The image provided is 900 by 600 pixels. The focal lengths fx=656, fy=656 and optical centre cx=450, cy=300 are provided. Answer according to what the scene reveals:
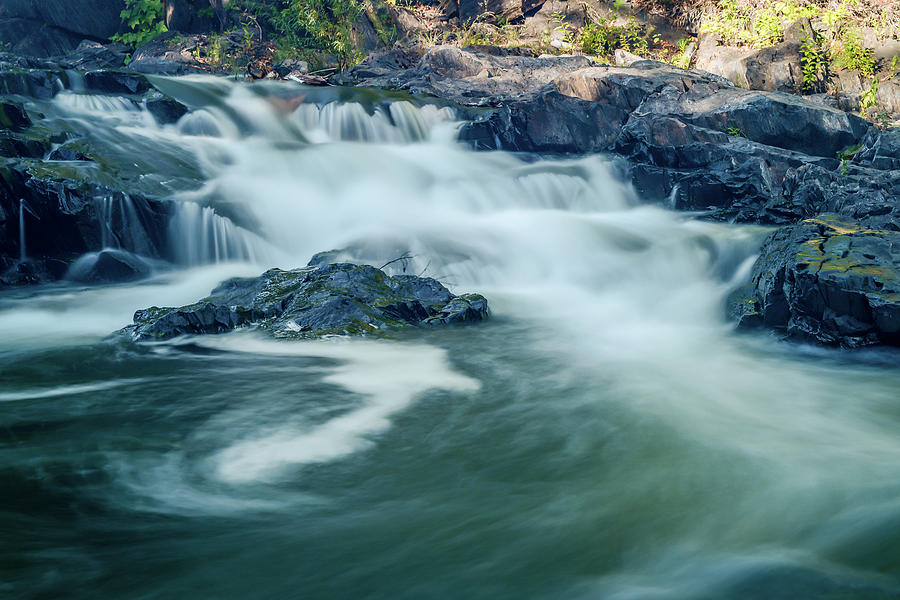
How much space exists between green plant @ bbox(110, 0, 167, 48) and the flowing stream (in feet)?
58.5

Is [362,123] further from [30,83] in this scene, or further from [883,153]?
[883,153]

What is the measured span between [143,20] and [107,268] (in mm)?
19537

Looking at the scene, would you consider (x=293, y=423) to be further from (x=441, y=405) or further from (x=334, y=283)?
(x=334, y=283)

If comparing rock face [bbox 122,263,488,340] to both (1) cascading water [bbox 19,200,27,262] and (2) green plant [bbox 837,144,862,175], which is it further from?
(2) green plant [bbox 837,144,862,175]

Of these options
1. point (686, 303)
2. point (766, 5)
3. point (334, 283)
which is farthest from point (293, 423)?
point (766, 5)

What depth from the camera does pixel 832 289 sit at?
5.37m

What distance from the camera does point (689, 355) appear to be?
5719 mm

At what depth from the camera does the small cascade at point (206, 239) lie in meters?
8.84

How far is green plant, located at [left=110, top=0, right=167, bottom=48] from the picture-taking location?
23625mm

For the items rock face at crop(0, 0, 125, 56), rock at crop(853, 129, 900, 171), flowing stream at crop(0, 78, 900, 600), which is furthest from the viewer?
rock face at crop(0, 0, 125, 56)

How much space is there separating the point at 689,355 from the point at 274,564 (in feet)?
14.4

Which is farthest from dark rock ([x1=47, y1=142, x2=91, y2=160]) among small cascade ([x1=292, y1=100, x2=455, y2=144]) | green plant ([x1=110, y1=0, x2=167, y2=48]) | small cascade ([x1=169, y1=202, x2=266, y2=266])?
green plant ([x1=110, y1=0, x2=167, y2=48])

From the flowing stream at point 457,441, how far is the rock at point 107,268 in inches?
9.3

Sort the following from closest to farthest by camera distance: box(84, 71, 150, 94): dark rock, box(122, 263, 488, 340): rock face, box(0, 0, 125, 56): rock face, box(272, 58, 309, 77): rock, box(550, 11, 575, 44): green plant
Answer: box(122, 263, 488, 340): rock face
box(84, 71, 150, 94): dark rock
box(272, 58, 309, 77): rock
box(550, 11, 575, 44): green plant
box(0, 0, 125, 56): rock face
